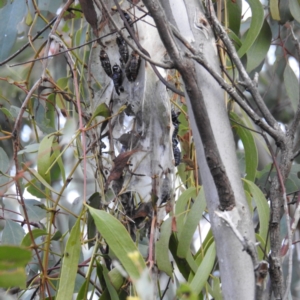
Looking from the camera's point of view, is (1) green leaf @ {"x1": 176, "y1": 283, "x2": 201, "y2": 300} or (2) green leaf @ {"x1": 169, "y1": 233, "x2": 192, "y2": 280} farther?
(2) green leaf @ {"x1": 169, "y1": 233, "x2": 192, "y2": 280}

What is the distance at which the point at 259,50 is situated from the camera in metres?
1.01

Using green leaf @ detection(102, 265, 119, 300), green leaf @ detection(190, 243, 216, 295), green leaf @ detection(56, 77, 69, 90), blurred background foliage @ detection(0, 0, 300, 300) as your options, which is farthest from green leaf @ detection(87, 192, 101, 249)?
green leaf @ detection(56, 77, 69, 90)

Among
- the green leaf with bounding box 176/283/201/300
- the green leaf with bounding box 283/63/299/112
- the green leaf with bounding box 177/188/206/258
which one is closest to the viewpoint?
the green leaf with bounding box 176/283/201/300

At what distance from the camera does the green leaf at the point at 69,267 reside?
2.42 ft

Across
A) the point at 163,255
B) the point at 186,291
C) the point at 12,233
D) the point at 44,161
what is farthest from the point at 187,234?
the point at 186,291

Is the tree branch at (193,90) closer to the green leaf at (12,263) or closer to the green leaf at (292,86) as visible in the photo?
the green leaf at (12,263)

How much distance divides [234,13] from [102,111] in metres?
0.37

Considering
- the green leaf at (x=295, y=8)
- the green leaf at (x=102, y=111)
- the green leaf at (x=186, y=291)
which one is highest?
the green leaf at (x=295, y=8)

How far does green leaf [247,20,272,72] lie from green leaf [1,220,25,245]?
21.9 inches

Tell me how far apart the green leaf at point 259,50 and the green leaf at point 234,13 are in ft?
0.19

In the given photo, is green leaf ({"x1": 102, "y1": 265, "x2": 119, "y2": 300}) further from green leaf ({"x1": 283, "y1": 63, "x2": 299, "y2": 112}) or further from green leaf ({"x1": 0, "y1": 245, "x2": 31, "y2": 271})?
→ green leaf ({"x1": 283, "y1": 63, "x2": 299, "y2": 112})

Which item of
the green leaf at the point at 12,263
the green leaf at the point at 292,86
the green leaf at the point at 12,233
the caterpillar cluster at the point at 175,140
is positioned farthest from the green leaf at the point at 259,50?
the green leaf at the point at 12,263

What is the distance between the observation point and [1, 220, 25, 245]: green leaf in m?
1.00

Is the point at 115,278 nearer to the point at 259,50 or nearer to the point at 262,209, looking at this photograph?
the point at 262,209
